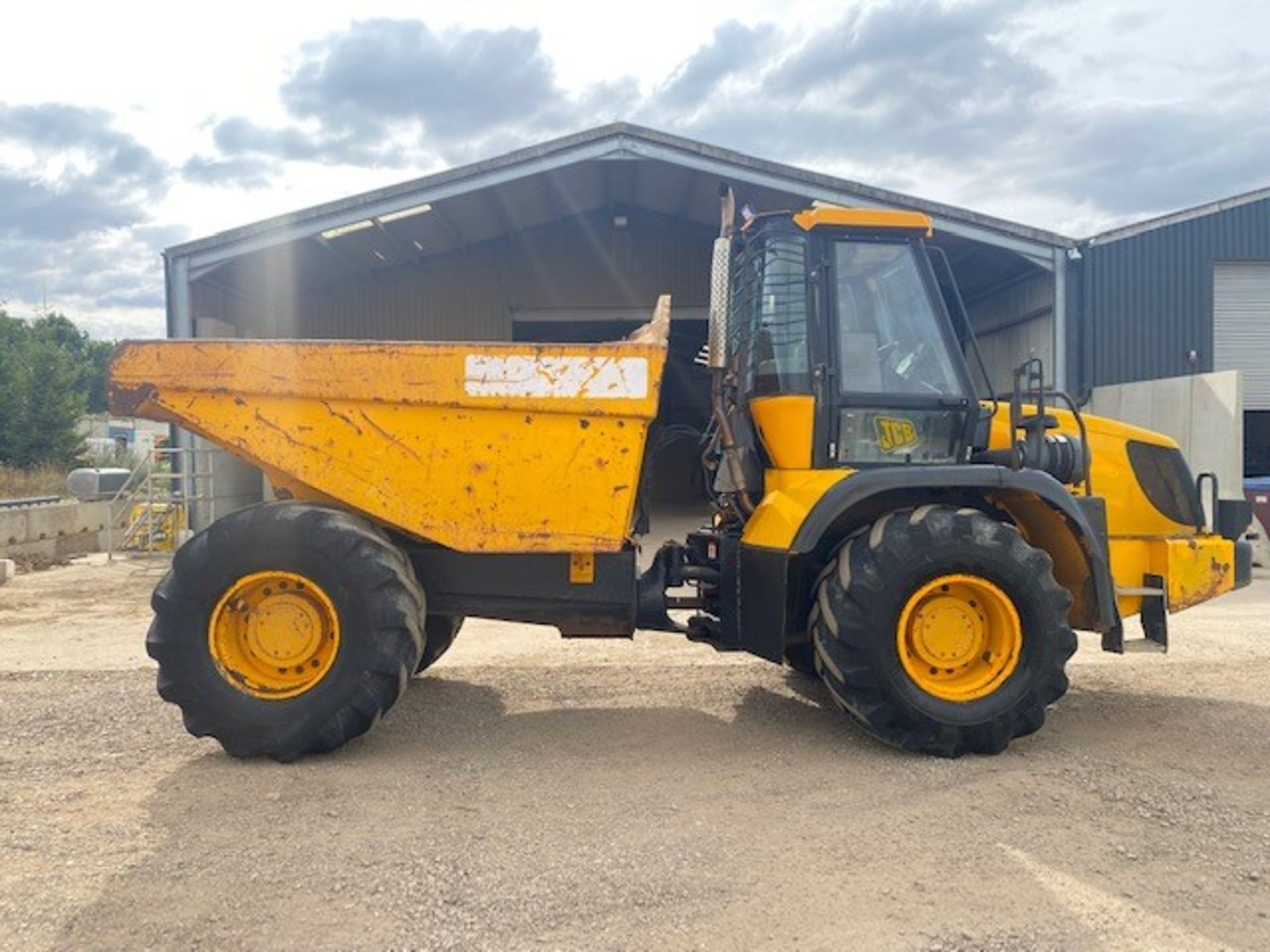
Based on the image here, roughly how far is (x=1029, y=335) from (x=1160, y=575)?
35.9ft

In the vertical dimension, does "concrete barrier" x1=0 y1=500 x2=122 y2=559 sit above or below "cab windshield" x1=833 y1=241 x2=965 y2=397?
below

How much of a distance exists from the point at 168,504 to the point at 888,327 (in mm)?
13463

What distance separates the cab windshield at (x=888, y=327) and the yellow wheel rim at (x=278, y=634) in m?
2.96

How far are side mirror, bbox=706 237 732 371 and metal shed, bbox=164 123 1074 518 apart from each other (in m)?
6.22

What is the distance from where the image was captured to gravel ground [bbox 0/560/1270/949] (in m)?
3.12

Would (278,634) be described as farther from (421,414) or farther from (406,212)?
(406,212)

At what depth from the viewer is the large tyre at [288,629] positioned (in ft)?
15.1

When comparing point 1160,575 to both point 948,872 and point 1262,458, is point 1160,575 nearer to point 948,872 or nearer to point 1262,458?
point 948,872

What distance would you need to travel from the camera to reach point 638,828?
3859 mm

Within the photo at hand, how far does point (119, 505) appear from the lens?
55.0ft

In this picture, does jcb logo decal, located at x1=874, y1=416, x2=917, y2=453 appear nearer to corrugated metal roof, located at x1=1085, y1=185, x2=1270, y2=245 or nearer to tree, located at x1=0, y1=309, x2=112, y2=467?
corrugated metal roof, located at x1=1085, y1=185, x2=1270, y2=245

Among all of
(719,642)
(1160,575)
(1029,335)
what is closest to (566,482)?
(719,642)

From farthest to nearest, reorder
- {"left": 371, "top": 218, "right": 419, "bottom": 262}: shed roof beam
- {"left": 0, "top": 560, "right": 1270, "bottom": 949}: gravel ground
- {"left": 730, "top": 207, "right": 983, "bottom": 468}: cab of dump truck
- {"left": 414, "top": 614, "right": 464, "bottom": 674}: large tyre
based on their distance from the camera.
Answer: {"left": 371, "top": 218, "right": 419, "bottom": 262}: shed roof beam < {"left": 414, "top": 614, "right": 464, "bottom": 674}: large tyre < {"left": 730, "top": 207, "right": 983, "bottom": 468}: cab of dump truck < {"left": 0, "top": 560, "right": 1270, "bottom": 949}: gravel ground

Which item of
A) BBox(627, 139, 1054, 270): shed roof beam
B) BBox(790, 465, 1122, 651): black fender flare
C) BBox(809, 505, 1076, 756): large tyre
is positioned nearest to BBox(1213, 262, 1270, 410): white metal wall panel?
BBox(627, 139, 1054, 270): shed roof beam
